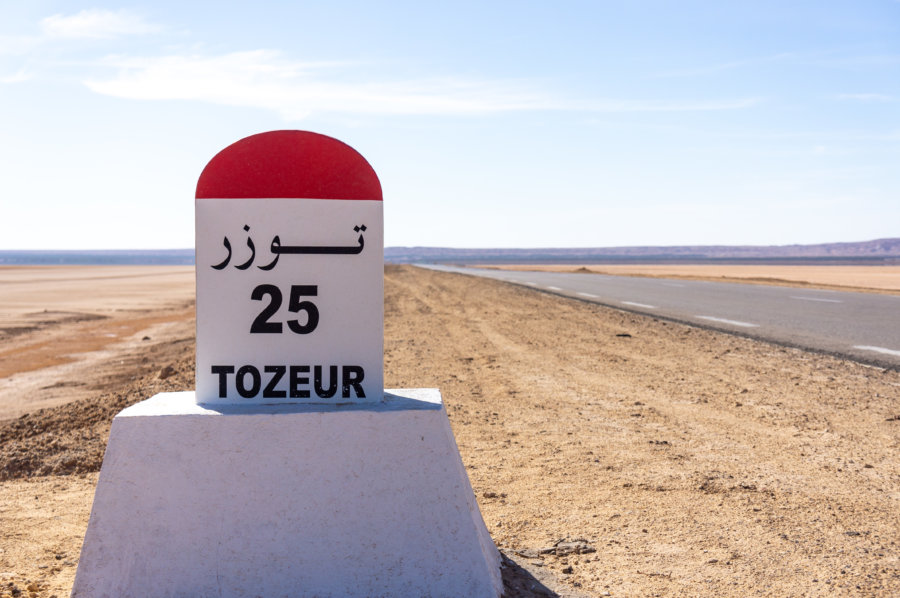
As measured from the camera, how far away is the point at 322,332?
2.98 metres

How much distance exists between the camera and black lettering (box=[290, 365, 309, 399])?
2.97m

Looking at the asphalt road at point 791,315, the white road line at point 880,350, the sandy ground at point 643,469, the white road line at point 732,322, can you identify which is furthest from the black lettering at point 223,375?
the white road line at point 732,322

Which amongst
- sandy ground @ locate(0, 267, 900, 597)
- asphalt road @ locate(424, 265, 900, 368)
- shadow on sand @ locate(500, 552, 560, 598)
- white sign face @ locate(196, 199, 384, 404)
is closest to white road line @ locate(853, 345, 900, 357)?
asphalt road @ locate(424, 265, 900, 368)

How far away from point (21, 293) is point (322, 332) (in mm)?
32659

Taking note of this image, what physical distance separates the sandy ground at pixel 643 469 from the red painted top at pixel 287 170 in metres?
1.61

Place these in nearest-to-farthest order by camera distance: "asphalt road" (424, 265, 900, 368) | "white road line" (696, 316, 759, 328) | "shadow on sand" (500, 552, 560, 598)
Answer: "shadow on sand" (500, 552, 560, 598)
"asphalt road" (424, 265, 900, 368)
"white road line" (696, 316, 759, 328)

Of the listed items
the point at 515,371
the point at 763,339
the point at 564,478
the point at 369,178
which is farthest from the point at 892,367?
the point at 369,178

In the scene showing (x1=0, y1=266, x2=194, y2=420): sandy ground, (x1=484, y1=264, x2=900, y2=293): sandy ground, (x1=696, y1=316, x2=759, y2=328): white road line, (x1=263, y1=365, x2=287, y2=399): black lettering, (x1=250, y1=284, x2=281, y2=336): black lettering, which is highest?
(x1=250, y1=284, x2=281, y2=336): black lettering

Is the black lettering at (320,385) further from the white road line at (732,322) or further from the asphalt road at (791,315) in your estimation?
the white road line at (732,322)

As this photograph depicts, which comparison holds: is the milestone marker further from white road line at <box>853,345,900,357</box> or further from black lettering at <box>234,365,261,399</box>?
white road line at <box>853,345,900,357</box>

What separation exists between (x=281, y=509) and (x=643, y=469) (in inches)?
95.9

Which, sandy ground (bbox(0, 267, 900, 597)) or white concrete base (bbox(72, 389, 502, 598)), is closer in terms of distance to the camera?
white concrete base (bbox(72, 389, 502, 598))

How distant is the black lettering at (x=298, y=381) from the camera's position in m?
2.97

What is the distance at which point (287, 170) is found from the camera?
2.93 metres
